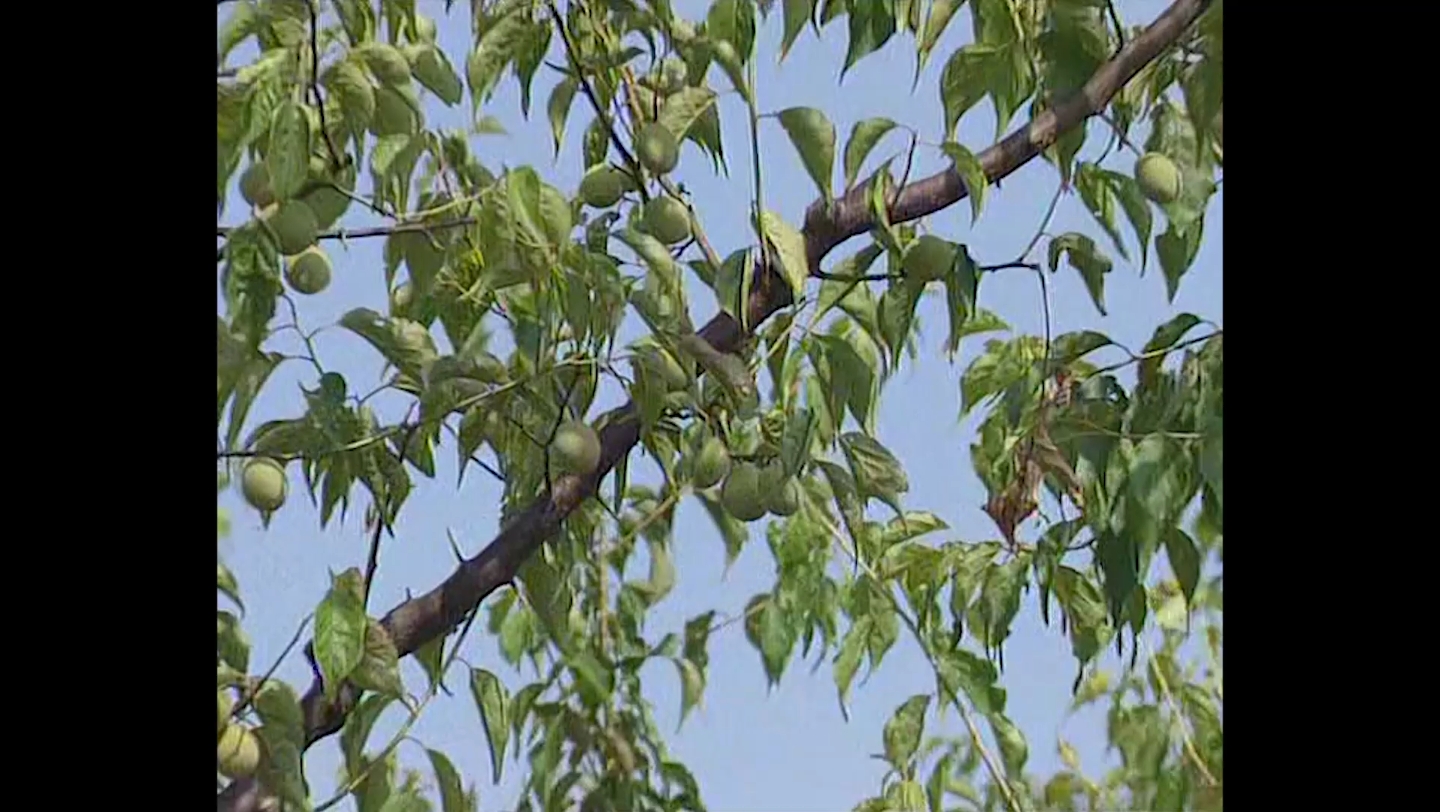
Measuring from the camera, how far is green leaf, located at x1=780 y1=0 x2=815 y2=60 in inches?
42.3

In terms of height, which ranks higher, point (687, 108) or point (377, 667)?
point (687, 108)

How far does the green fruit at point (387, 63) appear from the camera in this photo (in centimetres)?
103

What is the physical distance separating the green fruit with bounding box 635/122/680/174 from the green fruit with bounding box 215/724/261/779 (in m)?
0.38

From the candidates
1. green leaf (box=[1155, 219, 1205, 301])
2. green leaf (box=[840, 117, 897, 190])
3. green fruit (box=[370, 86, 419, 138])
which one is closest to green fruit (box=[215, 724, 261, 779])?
green fruit (box=[370, 86, 419, 138])

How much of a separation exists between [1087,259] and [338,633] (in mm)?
454

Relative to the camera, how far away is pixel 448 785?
106cm

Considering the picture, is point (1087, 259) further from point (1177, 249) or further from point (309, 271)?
point (309, 271)

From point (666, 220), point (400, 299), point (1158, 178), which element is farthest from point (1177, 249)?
point (400, 299)

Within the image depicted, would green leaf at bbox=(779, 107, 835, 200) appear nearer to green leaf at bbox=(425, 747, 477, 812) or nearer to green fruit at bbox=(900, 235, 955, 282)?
green fruit at bbox=(900, 235, 955, 282)

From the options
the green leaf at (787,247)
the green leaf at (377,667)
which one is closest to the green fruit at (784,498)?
the green leaf at (787,247)

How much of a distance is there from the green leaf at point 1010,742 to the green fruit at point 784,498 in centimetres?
16

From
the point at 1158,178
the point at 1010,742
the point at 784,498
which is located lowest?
the point at 1010,742
